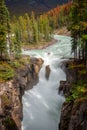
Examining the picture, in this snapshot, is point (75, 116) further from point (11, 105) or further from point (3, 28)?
point (3, 28)

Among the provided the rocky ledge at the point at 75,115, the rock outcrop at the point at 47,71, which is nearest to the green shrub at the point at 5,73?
the rocky ledge at the point at 75,115

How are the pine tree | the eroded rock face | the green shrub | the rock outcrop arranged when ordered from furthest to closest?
1. the rock outcrop
2. the pine tree
3. the green shrub
4. the eroded rock face

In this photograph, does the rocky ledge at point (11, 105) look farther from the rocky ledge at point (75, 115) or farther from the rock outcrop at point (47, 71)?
the rock outcrop at point (47, 71)

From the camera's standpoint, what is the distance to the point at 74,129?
30031mm

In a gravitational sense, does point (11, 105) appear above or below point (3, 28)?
below

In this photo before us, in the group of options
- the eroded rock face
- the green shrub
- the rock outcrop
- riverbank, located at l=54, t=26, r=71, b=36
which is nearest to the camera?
the eroded rock face

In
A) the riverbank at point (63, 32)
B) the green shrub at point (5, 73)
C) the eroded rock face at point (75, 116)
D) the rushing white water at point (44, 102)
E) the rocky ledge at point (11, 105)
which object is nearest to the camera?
the eroded rock face at point (75, 116)

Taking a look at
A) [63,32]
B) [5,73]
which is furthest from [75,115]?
[63,32]

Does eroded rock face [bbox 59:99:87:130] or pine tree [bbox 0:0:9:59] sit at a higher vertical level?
pine tree [bbox 0:0:9:59]

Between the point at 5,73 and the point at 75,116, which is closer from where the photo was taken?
the point at 75,116

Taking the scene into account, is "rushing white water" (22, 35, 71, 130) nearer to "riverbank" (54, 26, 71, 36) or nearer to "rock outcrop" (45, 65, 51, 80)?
"rock outcrop" (45, 65, 51, 80)

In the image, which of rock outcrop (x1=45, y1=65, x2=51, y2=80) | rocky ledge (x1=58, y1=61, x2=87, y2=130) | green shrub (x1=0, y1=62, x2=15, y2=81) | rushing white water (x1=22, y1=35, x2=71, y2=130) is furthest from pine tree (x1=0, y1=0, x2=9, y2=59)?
rocky ledge (x1=58, y1=61, x2=87, y2=130)

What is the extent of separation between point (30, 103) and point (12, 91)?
8.81 m

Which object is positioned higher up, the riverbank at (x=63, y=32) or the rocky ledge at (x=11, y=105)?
the riverbank at (x=63, y=32)
